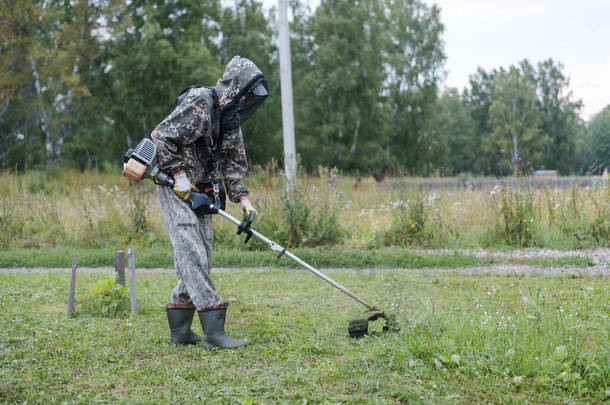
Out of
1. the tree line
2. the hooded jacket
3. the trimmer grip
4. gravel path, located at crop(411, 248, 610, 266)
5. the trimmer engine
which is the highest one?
the tree line

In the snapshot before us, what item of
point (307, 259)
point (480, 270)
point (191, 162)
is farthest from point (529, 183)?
point (191, 162)

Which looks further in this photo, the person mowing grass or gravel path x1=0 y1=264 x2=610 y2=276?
gravel path x1=0 y1=264 x2=610 y2=276

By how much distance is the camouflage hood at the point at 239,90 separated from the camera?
4.04m

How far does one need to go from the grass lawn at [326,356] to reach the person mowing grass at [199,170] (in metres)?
0.27

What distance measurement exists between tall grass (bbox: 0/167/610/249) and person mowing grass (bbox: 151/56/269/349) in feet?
15.2

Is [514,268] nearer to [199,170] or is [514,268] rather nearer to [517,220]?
[517,220]

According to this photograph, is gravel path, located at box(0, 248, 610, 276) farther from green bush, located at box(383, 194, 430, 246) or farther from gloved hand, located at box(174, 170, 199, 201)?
gloved hand, located at box(174, 170, 199, 201)

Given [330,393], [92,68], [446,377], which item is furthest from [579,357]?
[92,68]

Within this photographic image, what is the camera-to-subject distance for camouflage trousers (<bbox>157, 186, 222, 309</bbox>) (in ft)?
13.0

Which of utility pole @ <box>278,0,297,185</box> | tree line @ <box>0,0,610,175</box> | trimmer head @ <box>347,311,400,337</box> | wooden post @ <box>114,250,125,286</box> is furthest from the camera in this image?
tree line @ <box>0,0,610,175</box>

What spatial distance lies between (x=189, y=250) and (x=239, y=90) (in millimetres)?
1221

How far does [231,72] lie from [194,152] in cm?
66

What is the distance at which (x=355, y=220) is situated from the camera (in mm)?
10117

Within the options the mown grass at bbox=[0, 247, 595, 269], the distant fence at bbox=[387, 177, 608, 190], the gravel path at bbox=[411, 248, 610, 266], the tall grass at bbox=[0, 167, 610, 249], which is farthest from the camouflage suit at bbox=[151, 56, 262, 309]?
the distant fence at bbox=[387, 177, 608, 190]
